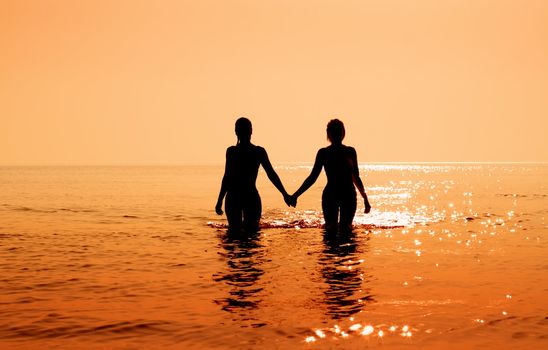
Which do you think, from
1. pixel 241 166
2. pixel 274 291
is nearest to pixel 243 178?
pixel 241 166

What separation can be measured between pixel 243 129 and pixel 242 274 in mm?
3458

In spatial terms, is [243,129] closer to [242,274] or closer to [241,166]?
[241,166]

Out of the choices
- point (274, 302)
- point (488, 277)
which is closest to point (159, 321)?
point (274, 302)

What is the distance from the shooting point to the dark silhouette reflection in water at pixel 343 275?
309 inches

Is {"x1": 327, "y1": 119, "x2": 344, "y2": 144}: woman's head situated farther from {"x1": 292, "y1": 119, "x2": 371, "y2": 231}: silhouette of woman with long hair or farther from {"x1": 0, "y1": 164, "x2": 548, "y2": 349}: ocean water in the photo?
{"x1": 0, "y1": 164, "x2": 548, "y2": 349}: ocean water

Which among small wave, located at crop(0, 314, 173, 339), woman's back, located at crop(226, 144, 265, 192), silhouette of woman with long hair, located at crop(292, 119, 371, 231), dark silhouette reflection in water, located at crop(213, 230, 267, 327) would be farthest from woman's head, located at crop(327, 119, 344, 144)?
small wave, located at crop(0, 314, 173, 339)

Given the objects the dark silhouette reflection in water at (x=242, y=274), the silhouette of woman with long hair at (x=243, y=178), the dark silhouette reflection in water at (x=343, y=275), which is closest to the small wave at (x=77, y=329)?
the dark silhouette reflection in water at (x=242, y=274)

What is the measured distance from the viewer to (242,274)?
34.1 feet

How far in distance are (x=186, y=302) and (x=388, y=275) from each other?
142 inches

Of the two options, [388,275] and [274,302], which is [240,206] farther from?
[274,302]

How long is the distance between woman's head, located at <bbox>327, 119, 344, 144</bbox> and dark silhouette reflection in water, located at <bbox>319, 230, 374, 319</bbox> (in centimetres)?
203

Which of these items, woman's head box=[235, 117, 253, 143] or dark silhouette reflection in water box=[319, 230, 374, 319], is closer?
dark silhouette reflection in water box=[319, 230, 374, 319]

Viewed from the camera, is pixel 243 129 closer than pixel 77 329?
No

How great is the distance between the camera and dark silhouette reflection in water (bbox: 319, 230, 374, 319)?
25.7ft
